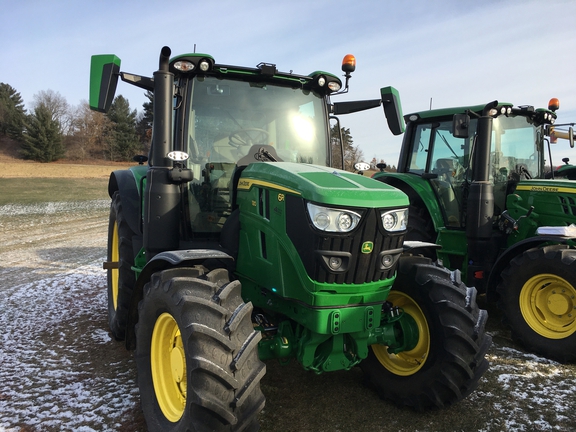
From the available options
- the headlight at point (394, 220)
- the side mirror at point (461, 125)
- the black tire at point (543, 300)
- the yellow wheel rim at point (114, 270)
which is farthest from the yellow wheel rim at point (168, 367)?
the side mirror at point (461, 125)

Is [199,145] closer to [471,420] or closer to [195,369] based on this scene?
[195,369]

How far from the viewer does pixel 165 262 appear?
10.2 feet

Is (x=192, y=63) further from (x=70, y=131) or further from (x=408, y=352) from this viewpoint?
(x=70, y=131)

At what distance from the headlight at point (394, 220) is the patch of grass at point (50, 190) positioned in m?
17.8

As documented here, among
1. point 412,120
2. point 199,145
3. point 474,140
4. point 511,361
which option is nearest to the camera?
point 199,145

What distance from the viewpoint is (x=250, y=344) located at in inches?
94.8

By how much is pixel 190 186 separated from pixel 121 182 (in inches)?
60.2

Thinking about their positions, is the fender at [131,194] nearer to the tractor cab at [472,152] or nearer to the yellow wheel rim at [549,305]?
the tractor cab at [472,152]

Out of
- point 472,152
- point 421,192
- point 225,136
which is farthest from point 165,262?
point 472,152

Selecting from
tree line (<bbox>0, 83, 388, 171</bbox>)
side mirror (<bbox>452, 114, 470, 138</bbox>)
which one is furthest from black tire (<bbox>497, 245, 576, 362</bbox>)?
tree line (<bbox>0, 83, 388, 171</bbox>)

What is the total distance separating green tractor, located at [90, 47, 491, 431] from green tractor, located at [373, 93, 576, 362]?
1.58 meters

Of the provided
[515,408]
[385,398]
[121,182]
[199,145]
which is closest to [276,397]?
[385,398]

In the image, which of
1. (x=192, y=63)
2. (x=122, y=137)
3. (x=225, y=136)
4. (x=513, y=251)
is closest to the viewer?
(x=192, y=63)

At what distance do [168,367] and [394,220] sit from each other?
170cm
